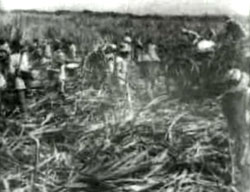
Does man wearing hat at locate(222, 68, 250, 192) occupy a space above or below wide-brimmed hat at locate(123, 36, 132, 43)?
below

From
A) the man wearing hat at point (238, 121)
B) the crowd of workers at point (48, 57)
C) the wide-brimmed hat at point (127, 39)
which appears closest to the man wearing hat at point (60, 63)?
the crowd of workers at point (48, 57)

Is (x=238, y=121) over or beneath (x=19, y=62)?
beneath

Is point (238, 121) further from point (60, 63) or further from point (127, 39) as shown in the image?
point (60, 63)

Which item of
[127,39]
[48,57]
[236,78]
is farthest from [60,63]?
[236,78]

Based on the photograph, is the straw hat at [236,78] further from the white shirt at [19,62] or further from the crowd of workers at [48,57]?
the white shirt at [19,62]

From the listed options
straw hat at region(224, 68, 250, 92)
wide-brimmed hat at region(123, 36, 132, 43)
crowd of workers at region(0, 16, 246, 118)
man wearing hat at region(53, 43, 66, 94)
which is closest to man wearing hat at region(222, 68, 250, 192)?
straw hat at region(224, 68, 250, 92)

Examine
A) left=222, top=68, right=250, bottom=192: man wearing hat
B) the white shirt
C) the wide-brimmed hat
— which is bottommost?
left=222, top=68, right=250, bottom=192: man wearing hat

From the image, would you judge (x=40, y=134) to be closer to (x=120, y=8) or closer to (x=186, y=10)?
(x=120, y=8)

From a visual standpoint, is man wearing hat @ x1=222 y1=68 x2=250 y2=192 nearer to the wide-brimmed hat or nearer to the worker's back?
the worker's back

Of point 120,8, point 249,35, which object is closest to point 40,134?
point 120,8
